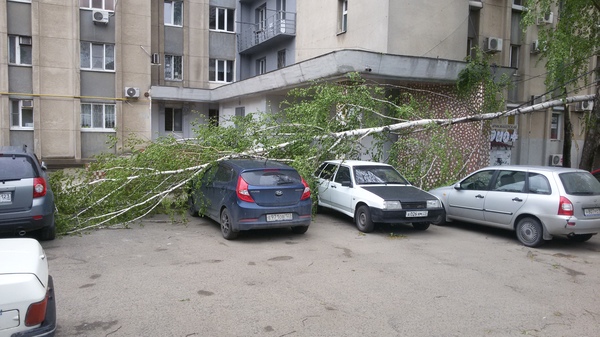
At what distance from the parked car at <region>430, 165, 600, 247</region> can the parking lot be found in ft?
1.45

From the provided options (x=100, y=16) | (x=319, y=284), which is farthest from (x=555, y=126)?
(x=100, y=16)

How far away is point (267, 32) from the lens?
25359mm

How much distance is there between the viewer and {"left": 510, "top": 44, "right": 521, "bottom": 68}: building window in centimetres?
2162

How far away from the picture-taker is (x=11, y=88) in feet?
74.6

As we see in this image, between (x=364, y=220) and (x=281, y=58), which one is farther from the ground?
(x=281, y=58)

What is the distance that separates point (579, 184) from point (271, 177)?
5.97 meters

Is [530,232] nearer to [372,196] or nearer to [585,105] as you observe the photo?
[372,196]

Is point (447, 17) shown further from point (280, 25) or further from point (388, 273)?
point (388, 273)

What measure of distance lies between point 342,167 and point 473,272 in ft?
16.0

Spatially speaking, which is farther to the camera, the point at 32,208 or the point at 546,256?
the point at 546,256

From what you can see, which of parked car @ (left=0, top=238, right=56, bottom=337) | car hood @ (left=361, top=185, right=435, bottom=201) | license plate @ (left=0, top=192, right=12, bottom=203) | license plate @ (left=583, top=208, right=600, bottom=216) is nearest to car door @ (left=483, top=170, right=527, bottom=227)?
license plate @ (left=583, top=208, right=600, bottom=216)

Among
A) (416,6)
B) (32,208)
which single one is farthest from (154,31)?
(32,208)

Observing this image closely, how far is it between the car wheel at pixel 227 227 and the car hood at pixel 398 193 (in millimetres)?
3165

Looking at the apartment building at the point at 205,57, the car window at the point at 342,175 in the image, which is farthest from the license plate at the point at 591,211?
the apartment building at the point at 205,57
